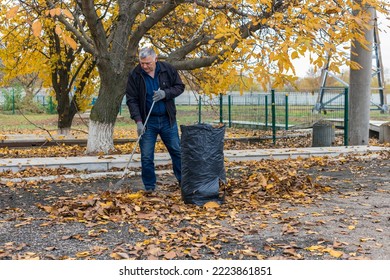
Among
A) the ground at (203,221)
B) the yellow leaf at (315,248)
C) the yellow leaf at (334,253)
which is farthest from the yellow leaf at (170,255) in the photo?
the yellow leaf at (334,253)

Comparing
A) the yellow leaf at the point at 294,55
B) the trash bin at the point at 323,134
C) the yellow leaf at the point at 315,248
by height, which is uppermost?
the yellow leaf at the point at 294,55

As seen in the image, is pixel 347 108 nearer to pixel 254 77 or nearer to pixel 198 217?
pixel 254 77

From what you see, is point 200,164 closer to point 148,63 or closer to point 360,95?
point 148,63

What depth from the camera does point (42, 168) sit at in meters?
10.4

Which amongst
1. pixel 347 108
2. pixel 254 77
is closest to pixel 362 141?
pixel 347 108

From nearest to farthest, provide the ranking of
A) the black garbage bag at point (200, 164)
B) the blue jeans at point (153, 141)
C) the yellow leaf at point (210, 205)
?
1. the yellow leaf at point (210, 205)
2. the black garbage bag at point (200, 164)
3. the blue jeans at point (153, 141)

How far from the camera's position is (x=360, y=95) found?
561 inches

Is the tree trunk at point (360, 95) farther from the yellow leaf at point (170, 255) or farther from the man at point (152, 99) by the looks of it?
the yellow leaf at point (170, 255)

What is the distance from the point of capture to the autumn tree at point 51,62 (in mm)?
14250

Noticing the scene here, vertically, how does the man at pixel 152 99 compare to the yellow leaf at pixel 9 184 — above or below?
above

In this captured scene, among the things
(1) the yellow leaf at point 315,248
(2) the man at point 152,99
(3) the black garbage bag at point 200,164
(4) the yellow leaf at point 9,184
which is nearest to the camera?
(1) the yellow leaf at point 315,248

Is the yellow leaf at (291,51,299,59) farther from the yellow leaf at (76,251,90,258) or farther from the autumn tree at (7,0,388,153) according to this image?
the yellow leaf at (76,251,90,258)

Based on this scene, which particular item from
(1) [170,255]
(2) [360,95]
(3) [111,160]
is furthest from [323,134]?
(1) [170,255]
